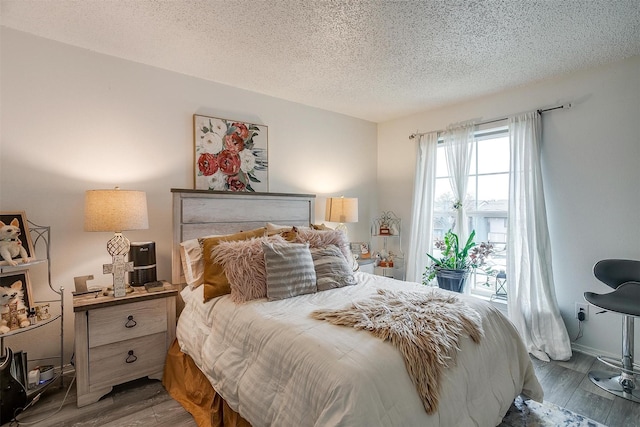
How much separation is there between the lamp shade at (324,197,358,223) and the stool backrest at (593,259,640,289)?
6.99 feet

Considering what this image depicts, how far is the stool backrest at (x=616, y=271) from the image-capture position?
2.32 meters

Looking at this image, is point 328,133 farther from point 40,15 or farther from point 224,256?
point 40,15

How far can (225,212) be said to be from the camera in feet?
9.22

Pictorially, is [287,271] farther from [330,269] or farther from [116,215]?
[116,215]

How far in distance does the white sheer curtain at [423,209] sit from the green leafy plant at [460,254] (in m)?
0.20

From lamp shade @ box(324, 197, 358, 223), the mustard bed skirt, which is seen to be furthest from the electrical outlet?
the mustard bed skirt

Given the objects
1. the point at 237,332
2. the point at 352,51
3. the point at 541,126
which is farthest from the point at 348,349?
the point at 541,126

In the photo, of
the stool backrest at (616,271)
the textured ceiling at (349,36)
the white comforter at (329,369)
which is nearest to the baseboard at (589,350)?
the stool backrest at (616,271)

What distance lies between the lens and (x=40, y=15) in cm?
193

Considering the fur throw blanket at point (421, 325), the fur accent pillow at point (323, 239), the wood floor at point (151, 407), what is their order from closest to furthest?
the fur throw blanket at point (421, 325), the wood floor at point (151, 407), the fur accent pillow at point (323, 239)

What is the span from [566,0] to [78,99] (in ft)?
10.7

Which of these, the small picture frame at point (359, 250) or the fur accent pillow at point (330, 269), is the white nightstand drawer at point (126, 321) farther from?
the small picture frame at point (359, 250)

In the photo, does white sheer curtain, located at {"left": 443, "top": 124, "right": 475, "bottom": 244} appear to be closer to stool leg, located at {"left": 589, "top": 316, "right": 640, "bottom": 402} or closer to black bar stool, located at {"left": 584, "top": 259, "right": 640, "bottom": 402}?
black bar stool, located at {"left": 584, "top": 259, "right": 640, "bottom": 402}

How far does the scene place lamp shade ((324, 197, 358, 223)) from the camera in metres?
3.43
